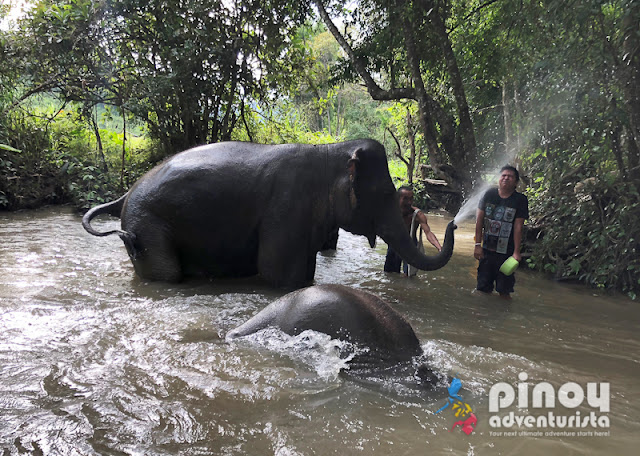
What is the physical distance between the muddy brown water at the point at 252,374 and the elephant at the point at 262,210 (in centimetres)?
31

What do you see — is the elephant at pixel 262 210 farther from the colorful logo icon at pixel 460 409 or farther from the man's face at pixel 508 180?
the colorful logo icon at pixel 460 409

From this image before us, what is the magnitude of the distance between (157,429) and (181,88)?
8154 mm

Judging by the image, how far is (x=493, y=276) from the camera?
4.90 m

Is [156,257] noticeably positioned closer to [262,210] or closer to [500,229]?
[262,210]

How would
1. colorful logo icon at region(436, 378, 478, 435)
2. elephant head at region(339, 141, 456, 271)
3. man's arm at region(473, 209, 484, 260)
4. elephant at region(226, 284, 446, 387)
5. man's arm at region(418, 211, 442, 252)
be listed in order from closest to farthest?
colorful logo icon at region(436, 378, 478, 435), elephant at region(226, 284, 446, 387), elephant head at region(339, 141, 456, 271), man's arm at region(473, 209, 484, 260), man's arm at region(418, 211, 442, 252)

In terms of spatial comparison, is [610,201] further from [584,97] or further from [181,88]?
[181,88]

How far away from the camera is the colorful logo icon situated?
2.05m

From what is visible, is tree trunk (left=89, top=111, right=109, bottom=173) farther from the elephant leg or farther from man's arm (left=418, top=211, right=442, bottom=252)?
man's arm (left=418, top=211, right=442, bottom=252)

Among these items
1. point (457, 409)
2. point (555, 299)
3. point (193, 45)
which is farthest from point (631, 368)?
point (193, 45)

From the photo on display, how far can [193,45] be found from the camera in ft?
27.7

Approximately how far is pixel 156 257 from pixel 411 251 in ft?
8.72

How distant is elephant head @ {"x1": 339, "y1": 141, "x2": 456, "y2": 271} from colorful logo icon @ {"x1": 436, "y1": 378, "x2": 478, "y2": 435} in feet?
7.09

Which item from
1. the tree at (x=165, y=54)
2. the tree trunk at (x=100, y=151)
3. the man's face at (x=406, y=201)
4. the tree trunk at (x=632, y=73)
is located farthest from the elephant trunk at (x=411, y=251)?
the tree trunk at (x=100, y=151)

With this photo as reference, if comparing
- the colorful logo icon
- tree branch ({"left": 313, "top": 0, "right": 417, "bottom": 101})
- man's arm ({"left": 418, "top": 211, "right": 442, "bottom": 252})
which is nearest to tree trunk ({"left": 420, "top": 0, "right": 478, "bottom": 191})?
tree branch ({"left": 313, "top": 0, "right": 417, "bottom": 101})
